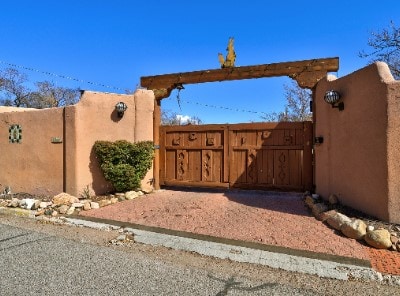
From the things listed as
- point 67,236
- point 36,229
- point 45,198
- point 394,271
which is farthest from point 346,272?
point 45,198

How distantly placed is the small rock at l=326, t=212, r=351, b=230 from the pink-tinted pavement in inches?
4.9

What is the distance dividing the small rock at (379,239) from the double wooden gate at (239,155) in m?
Answer: 2.80

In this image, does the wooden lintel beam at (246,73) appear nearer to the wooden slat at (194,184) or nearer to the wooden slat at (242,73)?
the wooden slat at (242,73)

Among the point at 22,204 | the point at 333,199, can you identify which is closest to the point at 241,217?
the point at 333,199

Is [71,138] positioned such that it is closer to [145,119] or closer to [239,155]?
[145,119]

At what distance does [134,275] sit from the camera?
3334 mm

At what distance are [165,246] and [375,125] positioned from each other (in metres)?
3.75

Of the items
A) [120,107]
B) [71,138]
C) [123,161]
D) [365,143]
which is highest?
[120,107]

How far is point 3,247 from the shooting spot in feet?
14.1

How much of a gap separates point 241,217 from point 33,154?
593 centimetres

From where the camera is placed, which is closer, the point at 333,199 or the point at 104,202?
the point at 333,199

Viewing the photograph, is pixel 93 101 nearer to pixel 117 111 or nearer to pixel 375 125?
pixel 117 111

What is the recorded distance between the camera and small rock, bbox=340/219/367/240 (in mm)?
4223

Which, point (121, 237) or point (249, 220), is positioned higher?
point (249, 220)
